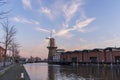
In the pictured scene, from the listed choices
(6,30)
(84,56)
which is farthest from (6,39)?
(84,56)

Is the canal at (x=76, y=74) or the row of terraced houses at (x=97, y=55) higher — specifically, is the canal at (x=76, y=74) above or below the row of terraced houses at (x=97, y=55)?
below

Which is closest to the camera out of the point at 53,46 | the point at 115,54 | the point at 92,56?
the point at 115,54

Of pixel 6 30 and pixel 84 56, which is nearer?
pixel 6 30

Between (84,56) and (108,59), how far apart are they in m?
30.1

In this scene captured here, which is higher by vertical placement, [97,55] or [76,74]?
[97,55]

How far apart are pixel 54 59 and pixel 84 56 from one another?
5011 cm

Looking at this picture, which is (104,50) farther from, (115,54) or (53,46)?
(53,46)

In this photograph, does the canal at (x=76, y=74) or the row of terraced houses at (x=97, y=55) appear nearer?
the canal at (x=76, y=74)

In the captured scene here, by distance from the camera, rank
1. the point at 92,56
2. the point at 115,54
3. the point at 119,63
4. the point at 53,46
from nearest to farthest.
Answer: the point at 119,63 → the point at 115,54 → the point at 92,56 → the point at 53,46

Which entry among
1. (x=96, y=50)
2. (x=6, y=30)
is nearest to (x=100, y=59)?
(x=96, y=50)

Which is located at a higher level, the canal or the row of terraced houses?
the row of terraced houses

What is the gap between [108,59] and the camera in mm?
122750

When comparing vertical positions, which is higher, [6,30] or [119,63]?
[6,30]

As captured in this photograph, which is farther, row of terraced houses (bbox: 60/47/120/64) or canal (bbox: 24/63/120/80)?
row of terraced houses (bbox: 60/47/120/64)
